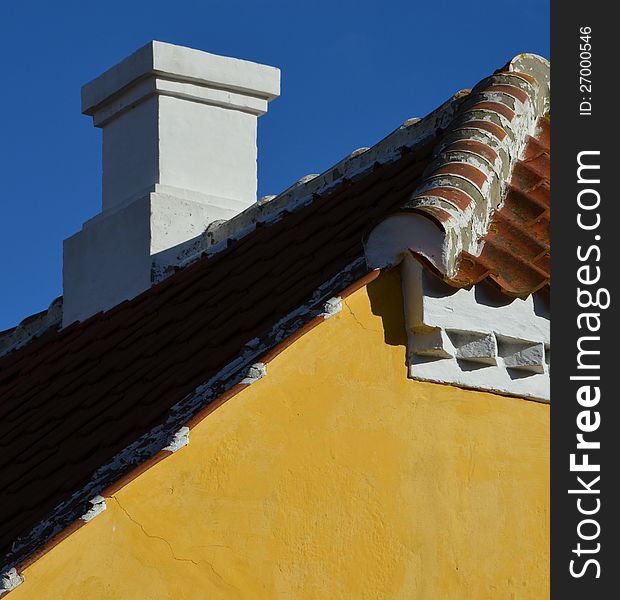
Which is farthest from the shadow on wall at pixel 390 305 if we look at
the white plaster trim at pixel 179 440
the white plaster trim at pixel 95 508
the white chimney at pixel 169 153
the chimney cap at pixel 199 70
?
the chimney cap at pixel 199 70

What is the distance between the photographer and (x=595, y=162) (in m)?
6.81

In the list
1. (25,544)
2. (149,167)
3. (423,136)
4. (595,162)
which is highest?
(149,167)

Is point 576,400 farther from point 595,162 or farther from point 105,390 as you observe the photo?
point 105,390

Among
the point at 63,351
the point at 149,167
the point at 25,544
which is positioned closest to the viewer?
the point at 25,544

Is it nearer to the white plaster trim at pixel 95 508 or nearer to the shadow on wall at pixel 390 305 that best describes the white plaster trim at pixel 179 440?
the white plaster trim at pixel 95 508

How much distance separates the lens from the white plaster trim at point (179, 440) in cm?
603

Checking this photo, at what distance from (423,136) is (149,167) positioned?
2430mm

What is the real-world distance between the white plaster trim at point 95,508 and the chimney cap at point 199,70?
5004 mm

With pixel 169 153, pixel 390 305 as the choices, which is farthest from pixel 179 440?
pixel 169 153

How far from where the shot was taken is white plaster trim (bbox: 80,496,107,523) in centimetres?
581

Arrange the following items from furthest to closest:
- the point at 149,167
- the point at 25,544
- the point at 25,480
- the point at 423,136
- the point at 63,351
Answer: the point at 149,167 < the point at 63,351 < the point at 423,136 < the point at 25,480 < the point at 25,544

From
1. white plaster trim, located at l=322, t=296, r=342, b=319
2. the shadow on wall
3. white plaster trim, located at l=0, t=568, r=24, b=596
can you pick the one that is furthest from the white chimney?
white plaster trim, located at l=0, t=568, r=24, b=596

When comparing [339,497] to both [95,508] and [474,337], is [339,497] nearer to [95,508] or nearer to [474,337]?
[474,337]

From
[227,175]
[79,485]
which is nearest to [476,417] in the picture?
[79,485]
